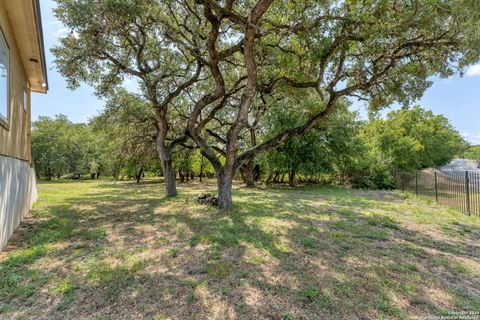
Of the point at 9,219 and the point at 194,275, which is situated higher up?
the point at 9,219

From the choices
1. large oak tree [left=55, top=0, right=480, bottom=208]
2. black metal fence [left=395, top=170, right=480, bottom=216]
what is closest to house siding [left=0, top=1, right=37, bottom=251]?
large oak tree [left=55, top=0, right=480, bottom=208]

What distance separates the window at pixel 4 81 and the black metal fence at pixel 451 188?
10654mm

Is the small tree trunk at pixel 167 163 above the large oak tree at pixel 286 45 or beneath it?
beneath

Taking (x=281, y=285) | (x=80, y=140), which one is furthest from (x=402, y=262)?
(x=80, y=140)

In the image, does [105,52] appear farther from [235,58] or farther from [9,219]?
[9,219]

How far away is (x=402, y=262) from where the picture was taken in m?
→ 3.47

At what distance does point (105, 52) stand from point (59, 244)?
19.3ft

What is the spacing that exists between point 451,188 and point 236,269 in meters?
8.73

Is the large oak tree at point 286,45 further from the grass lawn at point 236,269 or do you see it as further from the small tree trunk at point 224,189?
the grass lawn at point 236,269

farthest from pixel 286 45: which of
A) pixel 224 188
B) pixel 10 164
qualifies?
pixel 10 164

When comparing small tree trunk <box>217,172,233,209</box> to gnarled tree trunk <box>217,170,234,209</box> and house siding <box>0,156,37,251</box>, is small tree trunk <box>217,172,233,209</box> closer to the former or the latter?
gnarled tree trunk <box>217,170,234,209</box>

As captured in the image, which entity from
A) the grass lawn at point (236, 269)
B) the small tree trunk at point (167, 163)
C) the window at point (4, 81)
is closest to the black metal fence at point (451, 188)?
the grass lawn at point (236, 269)

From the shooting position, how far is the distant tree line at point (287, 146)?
35.3 ft

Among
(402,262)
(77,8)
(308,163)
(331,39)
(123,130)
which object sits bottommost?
(402,262)
